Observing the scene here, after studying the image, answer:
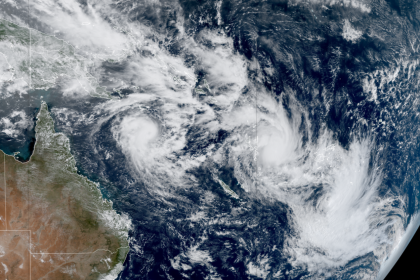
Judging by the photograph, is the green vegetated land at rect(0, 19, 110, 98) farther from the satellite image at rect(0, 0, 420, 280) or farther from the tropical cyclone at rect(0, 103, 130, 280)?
the tropical cyclone at rect(0, 103, 130, 280)

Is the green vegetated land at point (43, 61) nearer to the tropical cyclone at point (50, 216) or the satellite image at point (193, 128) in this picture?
the satellite image at point (193, 128)

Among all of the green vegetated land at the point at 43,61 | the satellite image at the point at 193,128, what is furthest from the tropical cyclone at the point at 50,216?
the green vegetated land at the point at 43,61

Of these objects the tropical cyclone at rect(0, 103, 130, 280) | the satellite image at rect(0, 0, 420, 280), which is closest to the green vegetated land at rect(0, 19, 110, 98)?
the satellite image at rect(0, 0, 420, 280)

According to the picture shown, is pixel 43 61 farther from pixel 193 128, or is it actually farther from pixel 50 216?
pixel 193 128

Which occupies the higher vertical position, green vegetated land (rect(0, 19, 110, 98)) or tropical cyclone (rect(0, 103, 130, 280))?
green vegetated land (rect(0, 19, 110, 98))

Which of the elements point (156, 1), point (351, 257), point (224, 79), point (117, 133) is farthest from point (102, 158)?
point (351, 257)

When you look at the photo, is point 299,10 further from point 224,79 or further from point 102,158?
point 102,158

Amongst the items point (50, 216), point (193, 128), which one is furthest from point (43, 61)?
point (193, 128)

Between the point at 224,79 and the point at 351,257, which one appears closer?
the point at 224,79
